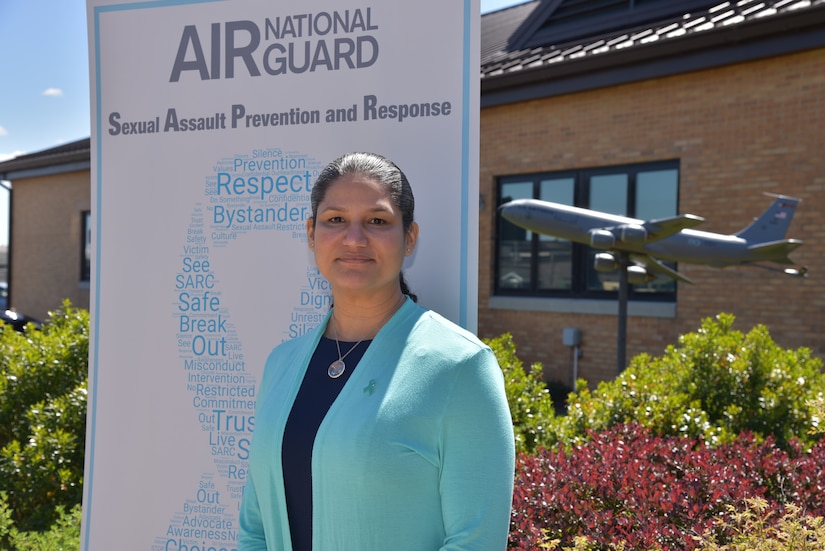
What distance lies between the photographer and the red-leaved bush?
104 inches

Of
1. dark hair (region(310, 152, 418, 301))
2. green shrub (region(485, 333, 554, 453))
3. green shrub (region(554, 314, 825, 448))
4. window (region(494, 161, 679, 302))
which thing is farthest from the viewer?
window (region(494, 161, 679, 302))

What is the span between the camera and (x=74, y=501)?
450 cm

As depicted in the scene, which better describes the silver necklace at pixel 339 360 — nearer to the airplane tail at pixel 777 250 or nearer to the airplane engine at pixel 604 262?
the airplane engine at pixel 604 262

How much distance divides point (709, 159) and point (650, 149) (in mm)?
882

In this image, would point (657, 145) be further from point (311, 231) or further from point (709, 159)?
point (311, 231)

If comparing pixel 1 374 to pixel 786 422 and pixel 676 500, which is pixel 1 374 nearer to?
pixel 676 500

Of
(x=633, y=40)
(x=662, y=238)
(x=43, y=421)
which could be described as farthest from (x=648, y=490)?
(x=633, y=40)

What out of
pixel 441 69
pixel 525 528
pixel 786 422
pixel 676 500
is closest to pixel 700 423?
pixel 786 422

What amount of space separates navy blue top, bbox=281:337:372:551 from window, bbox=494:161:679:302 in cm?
904

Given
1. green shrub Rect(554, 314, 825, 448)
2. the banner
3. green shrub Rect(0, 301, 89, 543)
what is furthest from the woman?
green shrub Rect(0, 301, 89, 543)

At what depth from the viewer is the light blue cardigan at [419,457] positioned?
1537 mm

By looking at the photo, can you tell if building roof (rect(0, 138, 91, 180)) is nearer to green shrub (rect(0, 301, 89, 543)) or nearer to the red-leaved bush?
green shrub (rect(0, 301, 89, 543))

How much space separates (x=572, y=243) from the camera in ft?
38.8

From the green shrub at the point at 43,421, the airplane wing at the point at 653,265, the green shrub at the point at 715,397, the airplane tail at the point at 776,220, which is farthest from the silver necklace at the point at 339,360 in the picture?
the airplane tail at the point at 776,220
